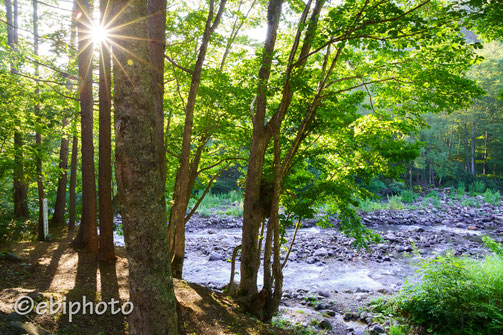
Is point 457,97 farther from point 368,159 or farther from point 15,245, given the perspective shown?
point 15,245

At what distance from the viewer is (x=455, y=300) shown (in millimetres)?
5246

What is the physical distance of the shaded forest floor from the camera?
2.94 meters

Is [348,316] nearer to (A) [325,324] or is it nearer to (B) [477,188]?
(A) [325,324]

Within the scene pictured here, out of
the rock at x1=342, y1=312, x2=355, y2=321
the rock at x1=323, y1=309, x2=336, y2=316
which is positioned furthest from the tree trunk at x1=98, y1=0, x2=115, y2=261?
the rock at x1=342, y1=312, x2=355, y2=321

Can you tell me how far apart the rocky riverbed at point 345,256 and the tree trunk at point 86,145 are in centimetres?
349

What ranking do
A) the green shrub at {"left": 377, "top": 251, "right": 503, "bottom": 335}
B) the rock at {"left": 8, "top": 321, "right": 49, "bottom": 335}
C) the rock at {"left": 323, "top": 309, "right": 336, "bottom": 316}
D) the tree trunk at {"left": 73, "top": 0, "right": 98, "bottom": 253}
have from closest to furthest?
the rock at {"left": 8, "top": 321, "right": 49, "bottom": 335} < the green shrub at {"left": 377, "top": 251, "right": 503, "bottom": 335} < the tree trunk at {"left": 73, "top": 0, "right": 98, "bottom": 253} < the rock at {"left": 323, "top": 309, "right": 336, "bottom": 316}

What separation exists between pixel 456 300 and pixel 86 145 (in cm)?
758

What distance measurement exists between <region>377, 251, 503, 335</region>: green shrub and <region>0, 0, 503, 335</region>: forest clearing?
1.3 inches

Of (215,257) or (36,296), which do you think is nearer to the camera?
(36,296)

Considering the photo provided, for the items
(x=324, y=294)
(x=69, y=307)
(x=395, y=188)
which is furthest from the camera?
(x=395, y=188)

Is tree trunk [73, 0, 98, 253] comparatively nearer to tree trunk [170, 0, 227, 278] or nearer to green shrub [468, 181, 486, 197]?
tree trunk [170, 0, 227, 278]

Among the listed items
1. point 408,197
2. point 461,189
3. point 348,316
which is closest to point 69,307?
point 348,316

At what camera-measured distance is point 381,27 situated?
142 inches

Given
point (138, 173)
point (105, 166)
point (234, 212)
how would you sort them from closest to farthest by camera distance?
point (138, 173)
point (105, 166)
point (234, 212)
